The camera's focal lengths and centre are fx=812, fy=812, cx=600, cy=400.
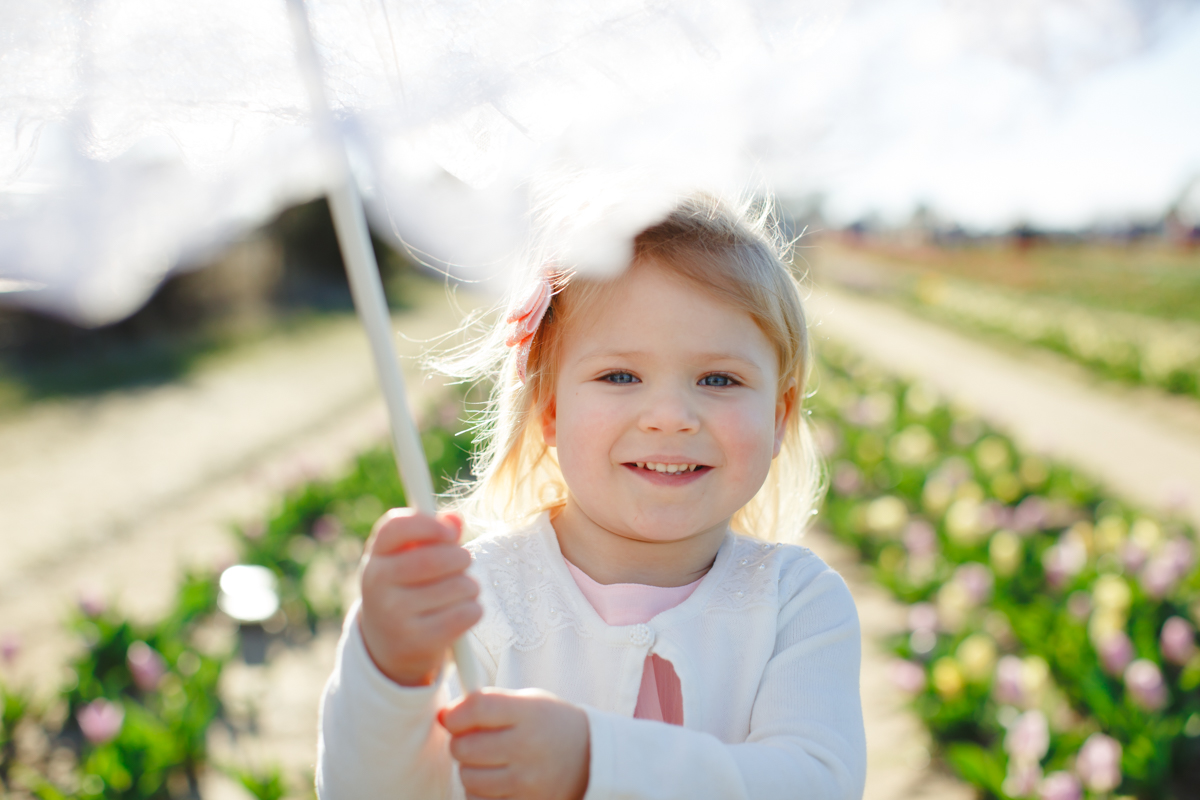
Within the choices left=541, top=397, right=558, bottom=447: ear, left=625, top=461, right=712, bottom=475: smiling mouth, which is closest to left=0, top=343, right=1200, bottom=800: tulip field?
left=541, top=397, right=558, bottom=447: ear

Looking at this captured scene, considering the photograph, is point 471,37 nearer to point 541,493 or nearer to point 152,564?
point 541,493

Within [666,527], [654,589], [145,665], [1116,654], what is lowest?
[1116,654]

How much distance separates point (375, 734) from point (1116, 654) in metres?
2.46

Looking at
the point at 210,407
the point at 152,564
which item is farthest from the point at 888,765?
the point at 210,407

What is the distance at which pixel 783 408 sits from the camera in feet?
4.71

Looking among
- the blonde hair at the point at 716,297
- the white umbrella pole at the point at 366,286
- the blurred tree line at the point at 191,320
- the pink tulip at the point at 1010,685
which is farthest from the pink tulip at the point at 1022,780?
the blurred tree line at the point at 191,320

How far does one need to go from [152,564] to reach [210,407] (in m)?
4.22

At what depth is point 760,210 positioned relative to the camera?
59.1 inches

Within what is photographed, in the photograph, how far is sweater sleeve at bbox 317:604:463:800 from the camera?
85 centimetres

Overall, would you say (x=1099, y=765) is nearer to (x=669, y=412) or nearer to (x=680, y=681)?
(x=680, y=681)

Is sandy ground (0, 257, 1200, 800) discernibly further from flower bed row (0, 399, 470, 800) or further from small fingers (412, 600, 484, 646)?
small fingers (412, 600, 484, 646)

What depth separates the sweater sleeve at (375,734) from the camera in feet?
2.80

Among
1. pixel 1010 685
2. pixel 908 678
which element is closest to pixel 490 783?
pixel 1010 685

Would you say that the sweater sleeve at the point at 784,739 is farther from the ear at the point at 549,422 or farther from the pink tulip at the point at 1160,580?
the pink tulip at the point at 1160,580
